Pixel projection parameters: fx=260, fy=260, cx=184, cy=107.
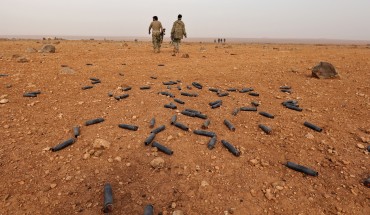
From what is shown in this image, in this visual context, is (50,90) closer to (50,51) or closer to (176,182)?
(176,182)

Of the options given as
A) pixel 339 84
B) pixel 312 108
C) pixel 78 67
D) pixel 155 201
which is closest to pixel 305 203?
pixel 155 201

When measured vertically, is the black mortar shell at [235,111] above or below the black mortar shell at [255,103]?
below

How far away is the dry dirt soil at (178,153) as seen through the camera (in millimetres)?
4617

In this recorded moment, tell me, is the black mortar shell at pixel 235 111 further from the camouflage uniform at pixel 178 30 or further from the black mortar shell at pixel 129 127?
the camouflage uniform at pixel 178 30

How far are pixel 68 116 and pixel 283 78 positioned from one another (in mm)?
9108

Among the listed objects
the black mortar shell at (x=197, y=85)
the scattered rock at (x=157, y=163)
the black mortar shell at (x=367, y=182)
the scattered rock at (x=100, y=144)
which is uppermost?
the black mortar shell at (x=197, y=85)

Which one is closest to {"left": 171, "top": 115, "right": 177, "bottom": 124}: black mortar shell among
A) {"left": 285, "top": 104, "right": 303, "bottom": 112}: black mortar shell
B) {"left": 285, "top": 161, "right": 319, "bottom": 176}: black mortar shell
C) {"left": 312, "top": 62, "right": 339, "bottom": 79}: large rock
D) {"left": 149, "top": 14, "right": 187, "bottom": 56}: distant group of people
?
{"left": 285, "top": 161, "right": 319, "bottom": 176}: black mortar shell

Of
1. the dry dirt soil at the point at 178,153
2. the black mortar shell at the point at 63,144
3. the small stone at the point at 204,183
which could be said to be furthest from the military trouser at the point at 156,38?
the small stone at the point at 204,183

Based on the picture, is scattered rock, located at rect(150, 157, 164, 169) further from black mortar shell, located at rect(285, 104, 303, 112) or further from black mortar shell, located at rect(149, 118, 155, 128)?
black mortar shell, located at rect(285, 104, 303, 112)

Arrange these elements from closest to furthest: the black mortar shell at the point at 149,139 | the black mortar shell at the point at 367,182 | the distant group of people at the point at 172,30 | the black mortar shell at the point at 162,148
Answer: the black mortar shell at the point at 367,182 < the black mortar shell at the point at 162,148 < the black mortar shell at the point at 149,139 < the distant group of people at the point at 172,30

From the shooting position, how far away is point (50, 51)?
18.8 meters

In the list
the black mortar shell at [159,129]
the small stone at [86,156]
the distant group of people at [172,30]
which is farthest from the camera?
the distant group of people at [172,30]

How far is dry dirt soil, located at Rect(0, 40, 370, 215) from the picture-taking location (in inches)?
182

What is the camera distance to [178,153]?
5.86 meters
